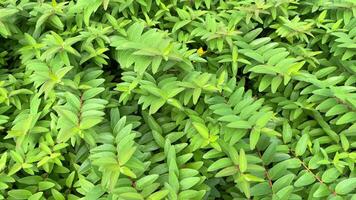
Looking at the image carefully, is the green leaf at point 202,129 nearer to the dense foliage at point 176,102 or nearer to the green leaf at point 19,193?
the dense foliage at point 176,102

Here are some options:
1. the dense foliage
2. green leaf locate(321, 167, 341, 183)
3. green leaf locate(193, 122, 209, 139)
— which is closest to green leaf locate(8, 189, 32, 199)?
the dense foliage

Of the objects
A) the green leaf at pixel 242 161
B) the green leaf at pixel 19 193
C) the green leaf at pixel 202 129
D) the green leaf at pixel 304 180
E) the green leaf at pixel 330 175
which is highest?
the green leaf at pixel 202 129

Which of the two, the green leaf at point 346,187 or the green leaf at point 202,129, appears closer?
the green leaf at point 346,187

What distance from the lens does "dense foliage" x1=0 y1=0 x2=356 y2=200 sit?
1.75 m

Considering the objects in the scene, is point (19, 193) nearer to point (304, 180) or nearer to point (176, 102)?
point (176, 102)

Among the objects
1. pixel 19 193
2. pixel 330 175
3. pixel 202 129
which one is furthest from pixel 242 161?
pixel 19 193

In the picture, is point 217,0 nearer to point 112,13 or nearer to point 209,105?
point 112,13

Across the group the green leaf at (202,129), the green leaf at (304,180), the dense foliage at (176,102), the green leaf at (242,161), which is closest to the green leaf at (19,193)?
the dense foliage at (176,102)

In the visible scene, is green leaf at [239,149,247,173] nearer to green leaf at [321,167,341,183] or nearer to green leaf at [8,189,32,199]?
green leaf at [321,167,341,183]

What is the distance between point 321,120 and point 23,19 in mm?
1597

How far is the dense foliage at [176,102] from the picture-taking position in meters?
1.75

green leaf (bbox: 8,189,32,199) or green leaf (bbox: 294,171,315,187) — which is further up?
green leaf (bbox: 294,171,315,187)

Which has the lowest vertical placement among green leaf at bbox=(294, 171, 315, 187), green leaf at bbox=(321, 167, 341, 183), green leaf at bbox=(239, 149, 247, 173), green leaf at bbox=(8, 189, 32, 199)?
green leaf at bbox=(8, 189, 32, 199)

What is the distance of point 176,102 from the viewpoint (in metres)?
1.88
